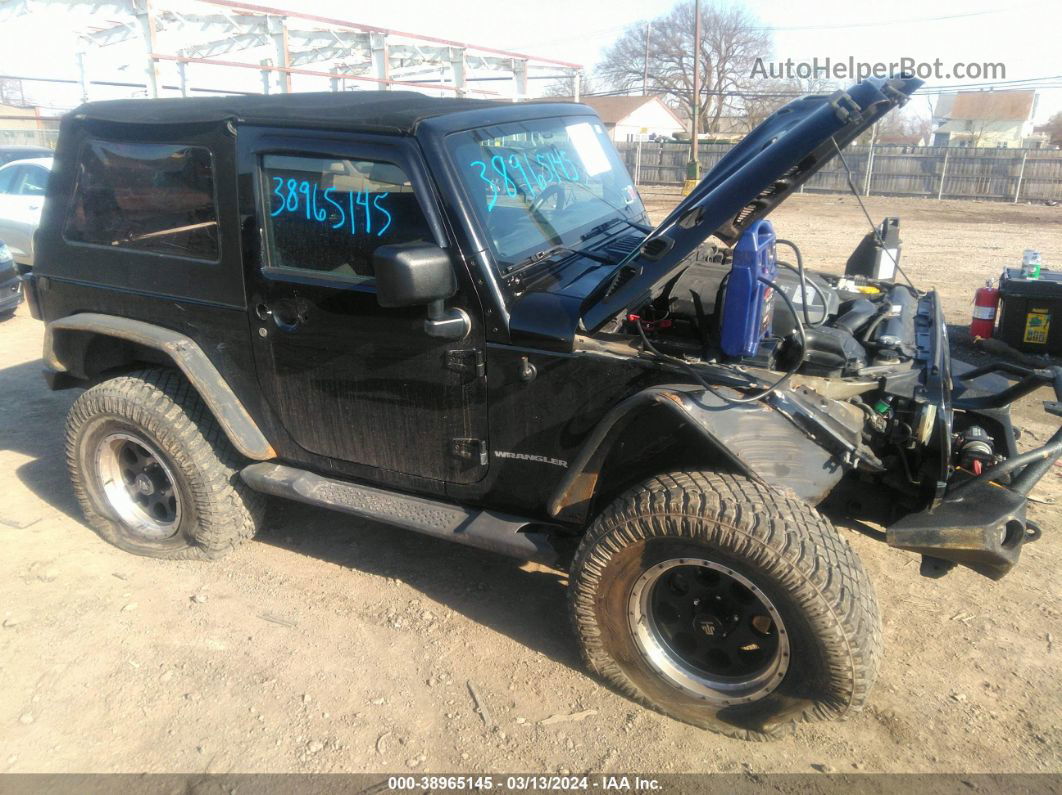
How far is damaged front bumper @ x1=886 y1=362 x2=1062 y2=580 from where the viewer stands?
8.13 ft

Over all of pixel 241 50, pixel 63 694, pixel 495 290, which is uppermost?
pixel 241 50

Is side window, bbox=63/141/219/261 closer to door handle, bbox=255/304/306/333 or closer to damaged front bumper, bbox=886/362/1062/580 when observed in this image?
door handle, bbox=255/304/306/333

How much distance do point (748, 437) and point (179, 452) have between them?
8.25 feet

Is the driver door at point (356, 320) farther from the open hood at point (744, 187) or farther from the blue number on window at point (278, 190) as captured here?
the open hood at point (744, 187)

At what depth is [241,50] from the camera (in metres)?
14.1

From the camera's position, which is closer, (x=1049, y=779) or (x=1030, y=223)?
(x=1049, y=779)

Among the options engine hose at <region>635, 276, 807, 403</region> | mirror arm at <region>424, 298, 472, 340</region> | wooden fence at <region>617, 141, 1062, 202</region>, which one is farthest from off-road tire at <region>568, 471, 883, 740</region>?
wooden fence at <region>617, 141, 1062, 202</region>

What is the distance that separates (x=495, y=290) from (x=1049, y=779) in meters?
2.37

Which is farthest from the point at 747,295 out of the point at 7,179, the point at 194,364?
the point at 7,179

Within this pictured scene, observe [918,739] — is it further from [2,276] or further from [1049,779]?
[2,276]

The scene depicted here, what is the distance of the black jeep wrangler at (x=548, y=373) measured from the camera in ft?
8.29

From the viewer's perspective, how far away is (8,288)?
842 cm

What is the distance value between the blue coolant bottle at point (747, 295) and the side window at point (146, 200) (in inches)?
82.8

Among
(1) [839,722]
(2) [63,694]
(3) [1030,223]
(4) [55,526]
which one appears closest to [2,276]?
(4) [55,526]
